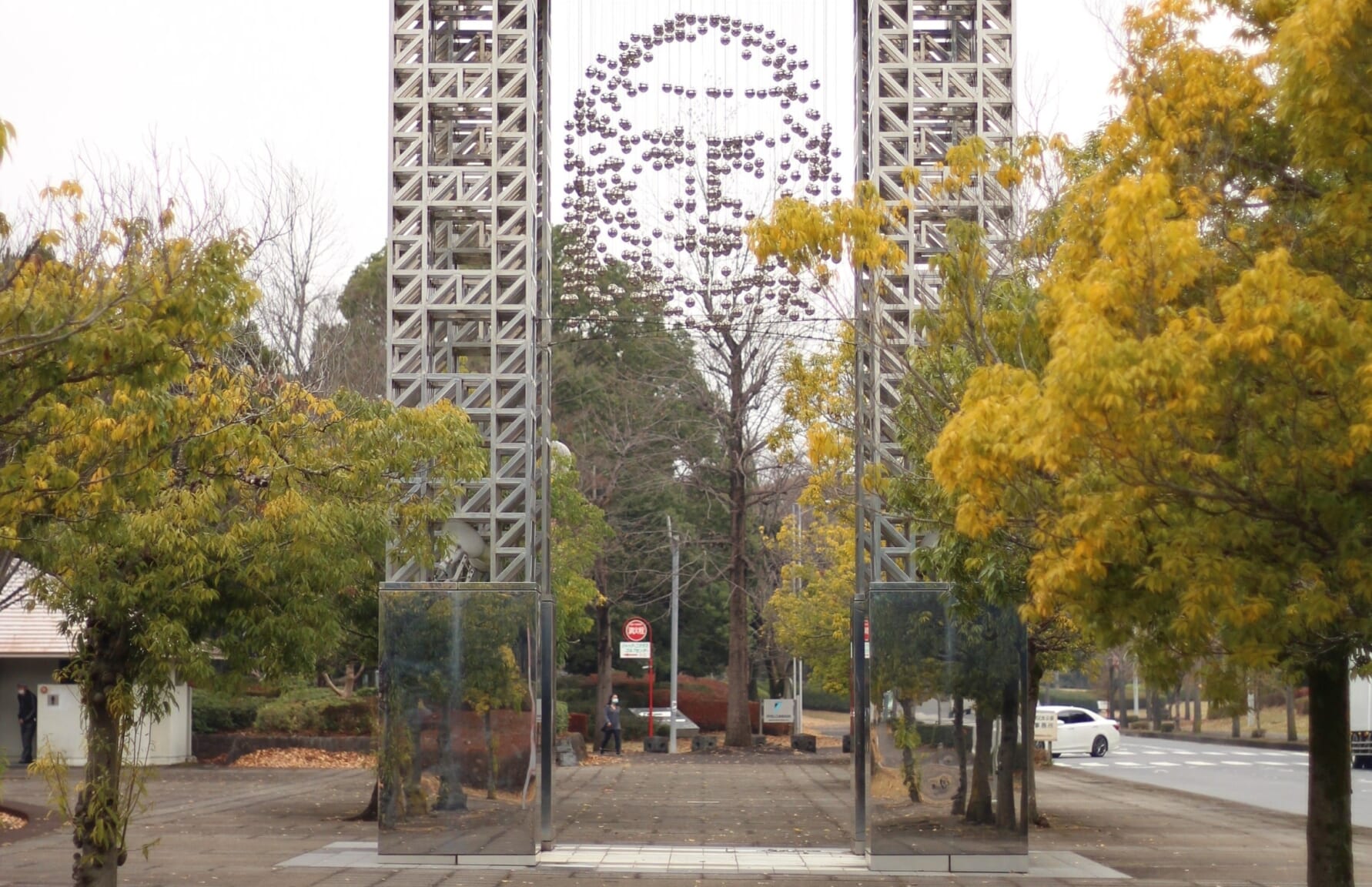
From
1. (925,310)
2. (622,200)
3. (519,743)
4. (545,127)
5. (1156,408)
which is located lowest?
(519,743)

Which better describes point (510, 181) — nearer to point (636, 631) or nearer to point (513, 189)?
point (513, 189)

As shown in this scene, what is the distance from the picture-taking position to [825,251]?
1153 centimetres

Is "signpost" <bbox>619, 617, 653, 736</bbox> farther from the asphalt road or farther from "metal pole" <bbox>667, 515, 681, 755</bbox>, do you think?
the asphalt road

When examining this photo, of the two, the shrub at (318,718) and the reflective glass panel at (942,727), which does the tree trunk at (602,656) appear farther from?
the reflective glass panel at (942,727)

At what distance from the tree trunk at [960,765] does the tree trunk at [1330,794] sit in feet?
15.2

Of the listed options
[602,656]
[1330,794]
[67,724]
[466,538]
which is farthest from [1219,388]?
[602,656]

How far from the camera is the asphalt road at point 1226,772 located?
27406 mm

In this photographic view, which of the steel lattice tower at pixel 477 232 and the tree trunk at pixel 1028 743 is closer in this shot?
the tree trunk at pixel 1028 743

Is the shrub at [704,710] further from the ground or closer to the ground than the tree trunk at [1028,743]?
closer to the ground

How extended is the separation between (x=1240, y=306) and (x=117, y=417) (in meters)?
6.55

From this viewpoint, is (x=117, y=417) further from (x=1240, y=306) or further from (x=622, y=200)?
(x=622, y=200)

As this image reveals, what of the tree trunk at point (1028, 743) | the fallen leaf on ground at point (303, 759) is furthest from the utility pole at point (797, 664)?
the tree trunk at point (1028, 743)

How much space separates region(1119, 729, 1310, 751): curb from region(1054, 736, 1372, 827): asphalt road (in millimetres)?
607

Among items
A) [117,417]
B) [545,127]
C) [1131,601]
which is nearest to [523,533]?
[545,127]
